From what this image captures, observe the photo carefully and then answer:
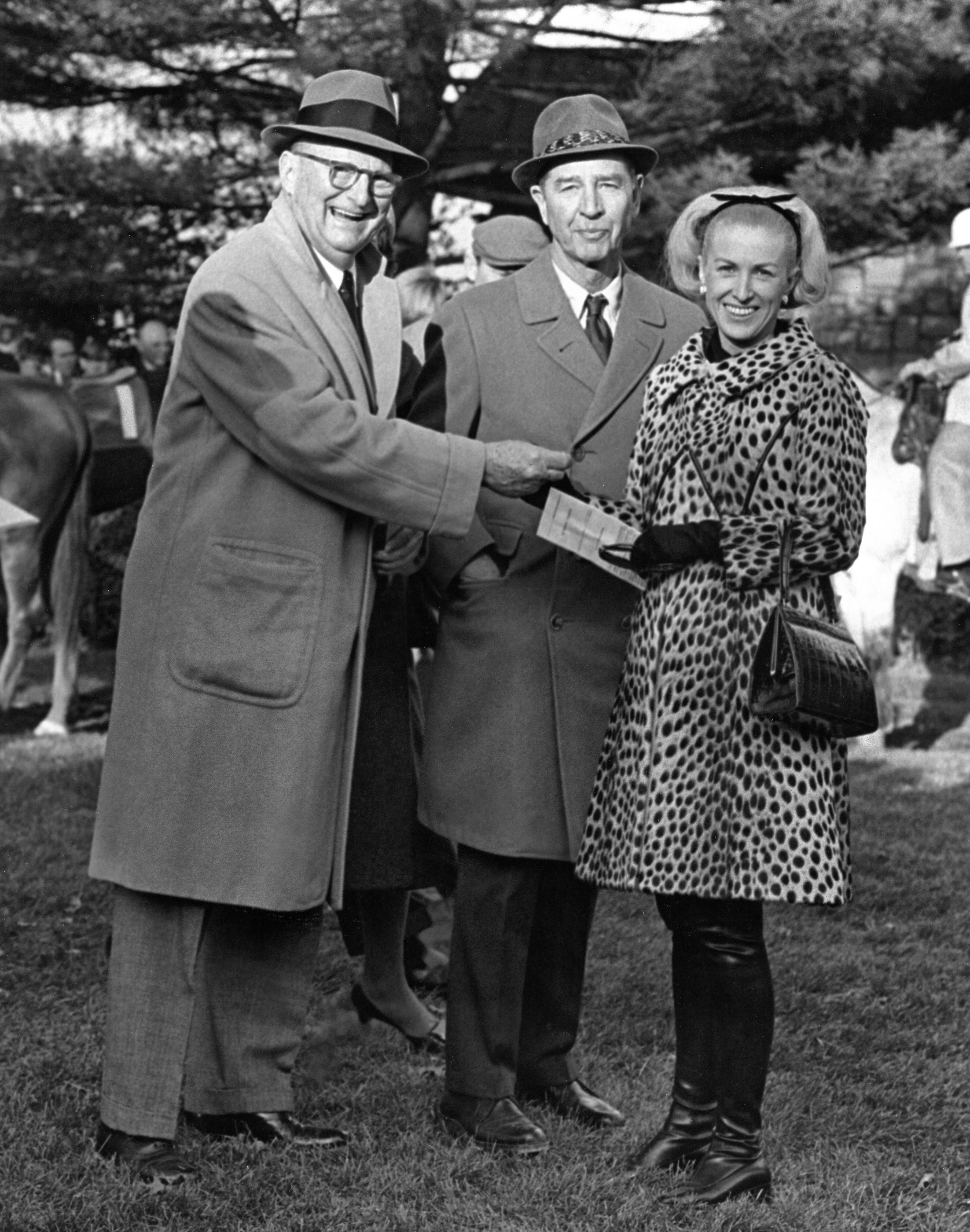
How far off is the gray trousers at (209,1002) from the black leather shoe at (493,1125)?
335mm

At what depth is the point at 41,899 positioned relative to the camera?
19.6 feet

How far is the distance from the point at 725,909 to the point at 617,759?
1.18 feet

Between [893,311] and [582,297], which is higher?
[893,311]

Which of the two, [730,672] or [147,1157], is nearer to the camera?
[730,672]

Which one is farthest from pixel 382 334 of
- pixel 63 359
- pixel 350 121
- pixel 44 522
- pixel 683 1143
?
pixel 63 359

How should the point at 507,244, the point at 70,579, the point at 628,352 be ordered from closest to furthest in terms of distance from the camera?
the point at 628,352
the point at 507,244
the point at 70,579

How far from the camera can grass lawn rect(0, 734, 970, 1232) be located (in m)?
3.48

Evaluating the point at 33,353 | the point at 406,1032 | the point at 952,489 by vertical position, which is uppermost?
the point at 952,489

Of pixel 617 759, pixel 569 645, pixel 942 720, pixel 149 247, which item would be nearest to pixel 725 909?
pixel 617 759

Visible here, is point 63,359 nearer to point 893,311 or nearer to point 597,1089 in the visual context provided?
point 893,311

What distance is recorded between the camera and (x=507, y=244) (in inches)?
227

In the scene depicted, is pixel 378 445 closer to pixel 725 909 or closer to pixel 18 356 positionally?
pixel 725 909

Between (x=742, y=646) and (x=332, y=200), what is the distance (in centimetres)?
115

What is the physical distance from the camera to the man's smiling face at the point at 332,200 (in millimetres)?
3643
